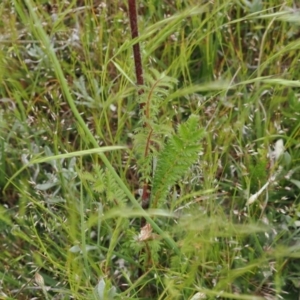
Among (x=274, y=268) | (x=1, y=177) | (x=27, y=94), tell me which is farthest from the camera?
(x=27, y=94)

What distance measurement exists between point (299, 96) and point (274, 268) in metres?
0.49

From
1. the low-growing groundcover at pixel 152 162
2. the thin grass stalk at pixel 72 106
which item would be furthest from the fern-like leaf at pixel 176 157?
the thin grass stalk at pixel 72 106

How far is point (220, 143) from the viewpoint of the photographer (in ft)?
4.71

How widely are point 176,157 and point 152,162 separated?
7cm

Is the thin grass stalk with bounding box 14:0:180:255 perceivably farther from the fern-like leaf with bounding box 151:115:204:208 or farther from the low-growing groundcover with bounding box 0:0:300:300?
the fern-like leaf with bounding box 151:115:204:208

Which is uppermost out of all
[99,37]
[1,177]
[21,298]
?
[99,37]

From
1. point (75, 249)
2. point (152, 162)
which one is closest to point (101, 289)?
point (75, 249)

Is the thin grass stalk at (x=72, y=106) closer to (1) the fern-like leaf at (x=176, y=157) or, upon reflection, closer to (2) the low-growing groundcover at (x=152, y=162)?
(2) the low-growing groundcover at (x=152, y=162)

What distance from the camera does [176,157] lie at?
3.92 ft

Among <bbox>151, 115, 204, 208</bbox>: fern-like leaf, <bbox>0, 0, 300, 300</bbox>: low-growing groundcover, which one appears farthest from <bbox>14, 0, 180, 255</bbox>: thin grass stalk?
<bbox>151, 115, 204, 208</bbox>: fern-like leaf

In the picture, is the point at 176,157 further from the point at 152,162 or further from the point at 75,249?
the point at 75,249

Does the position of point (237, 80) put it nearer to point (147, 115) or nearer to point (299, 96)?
point (299, 96)

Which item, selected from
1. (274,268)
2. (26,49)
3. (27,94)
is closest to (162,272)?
(274,268)

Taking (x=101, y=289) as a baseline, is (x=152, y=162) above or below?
above
